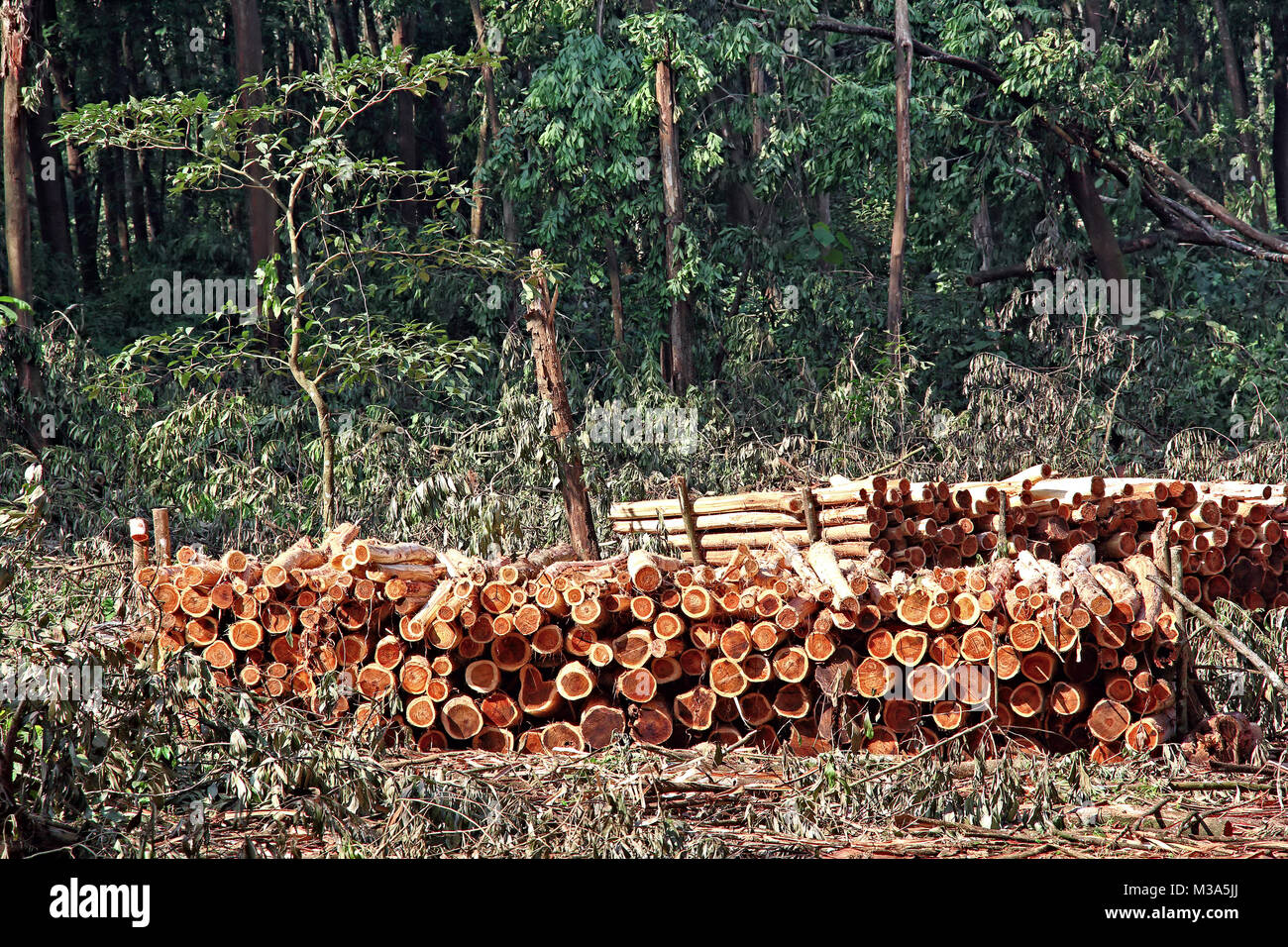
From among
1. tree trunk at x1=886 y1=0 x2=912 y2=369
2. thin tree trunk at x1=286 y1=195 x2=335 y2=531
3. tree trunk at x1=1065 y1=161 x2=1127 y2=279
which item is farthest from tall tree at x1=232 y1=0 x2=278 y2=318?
tree trunk at x1=1065 y1=161 x2=1127 y2=279

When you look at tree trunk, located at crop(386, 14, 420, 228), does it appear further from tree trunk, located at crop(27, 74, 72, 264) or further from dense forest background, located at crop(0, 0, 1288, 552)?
tree trunk, located at crop(27, 74, 72, 264)

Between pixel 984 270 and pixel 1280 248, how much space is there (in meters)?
3.66

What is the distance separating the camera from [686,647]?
6086 millimetres

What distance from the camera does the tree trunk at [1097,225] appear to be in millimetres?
15781

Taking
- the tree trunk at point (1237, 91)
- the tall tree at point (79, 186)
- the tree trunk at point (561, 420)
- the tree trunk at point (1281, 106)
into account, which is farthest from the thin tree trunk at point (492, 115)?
the tree trunk at point (1281, 106)

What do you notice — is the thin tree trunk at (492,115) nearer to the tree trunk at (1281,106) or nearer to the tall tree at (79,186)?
the tall tree at (79,186)

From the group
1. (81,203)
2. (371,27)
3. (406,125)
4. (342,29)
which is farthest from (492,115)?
(81,203)

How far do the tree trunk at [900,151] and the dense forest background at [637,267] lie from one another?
166 millimetres

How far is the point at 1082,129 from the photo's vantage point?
15352 millimetres

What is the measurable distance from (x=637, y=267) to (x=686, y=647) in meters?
12.6

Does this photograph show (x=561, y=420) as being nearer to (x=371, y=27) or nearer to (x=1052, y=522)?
(x=1052, y=522)

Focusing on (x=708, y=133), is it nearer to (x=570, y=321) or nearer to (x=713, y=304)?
(x=713, y=304)

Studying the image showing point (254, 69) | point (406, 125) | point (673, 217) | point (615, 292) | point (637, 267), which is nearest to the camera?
point (673, 217)
